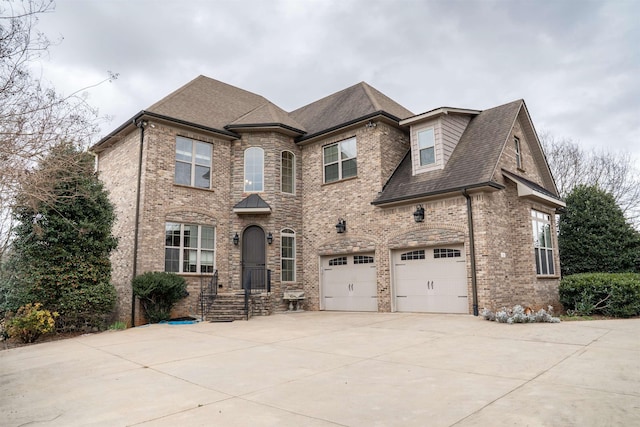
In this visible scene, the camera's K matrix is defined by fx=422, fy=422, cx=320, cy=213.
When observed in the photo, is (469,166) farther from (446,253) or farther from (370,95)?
(370,95)

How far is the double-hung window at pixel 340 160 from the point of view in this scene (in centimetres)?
1540

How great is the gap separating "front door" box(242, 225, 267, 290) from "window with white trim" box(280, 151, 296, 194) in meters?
2.00

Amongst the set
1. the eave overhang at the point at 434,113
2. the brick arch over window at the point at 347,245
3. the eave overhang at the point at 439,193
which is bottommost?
the brick arch over window at the point at 347,245

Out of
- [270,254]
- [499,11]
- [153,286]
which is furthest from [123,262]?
[499,11]

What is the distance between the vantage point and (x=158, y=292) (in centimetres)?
1295

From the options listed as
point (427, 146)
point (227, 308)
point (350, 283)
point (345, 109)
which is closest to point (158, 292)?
point (227, 308)

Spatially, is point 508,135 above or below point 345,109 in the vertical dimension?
below

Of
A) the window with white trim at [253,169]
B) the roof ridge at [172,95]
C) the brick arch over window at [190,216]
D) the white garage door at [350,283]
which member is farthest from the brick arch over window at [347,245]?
the roof ridge at [172,95]

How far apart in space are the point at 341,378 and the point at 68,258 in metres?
9.70

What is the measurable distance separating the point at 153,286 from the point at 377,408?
9.96 m

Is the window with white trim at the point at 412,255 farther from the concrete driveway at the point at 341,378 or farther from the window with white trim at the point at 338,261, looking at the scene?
the concrete driveway at the point at 341,378

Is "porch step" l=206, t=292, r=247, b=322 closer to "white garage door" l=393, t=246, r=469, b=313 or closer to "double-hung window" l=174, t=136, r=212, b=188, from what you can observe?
"double-hung window" l=174, t=136, r=212, b=188

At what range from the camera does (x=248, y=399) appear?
477 cm

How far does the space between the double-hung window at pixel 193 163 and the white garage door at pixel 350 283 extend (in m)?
5.46
